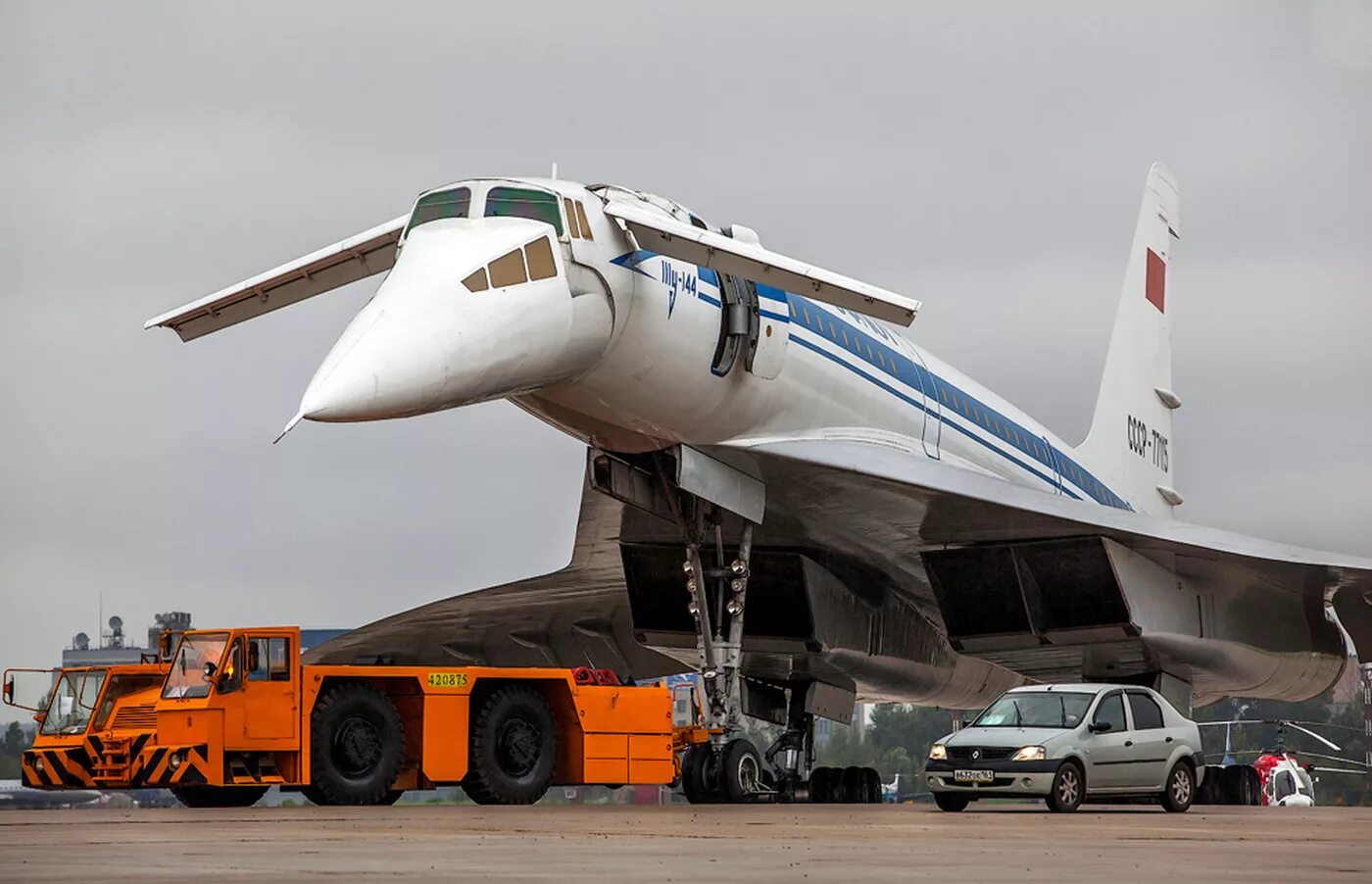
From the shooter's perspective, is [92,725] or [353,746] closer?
[353,746]

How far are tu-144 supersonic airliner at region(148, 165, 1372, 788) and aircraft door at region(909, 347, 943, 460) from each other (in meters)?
0.05

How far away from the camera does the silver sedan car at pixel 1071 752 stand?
41.4 feet

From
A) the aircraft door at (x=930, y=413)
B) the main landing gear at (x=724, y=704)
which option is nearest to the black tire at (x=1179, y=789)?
the main landing gear at (x=724, y=704)

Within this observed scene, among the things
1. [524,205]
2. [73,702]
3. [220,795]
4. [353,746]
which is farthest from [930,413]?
[73,702]

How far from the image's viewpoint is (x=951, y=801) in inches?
514

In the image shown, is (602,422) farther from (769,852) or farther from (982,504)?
(769,852)

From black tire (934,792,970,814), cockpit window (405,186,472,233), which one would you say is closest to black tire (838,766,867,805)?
black tire (934,792,970,814)

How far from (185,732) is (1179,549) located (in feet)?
27.7

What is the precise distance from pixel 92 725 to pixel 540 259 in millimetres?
5135

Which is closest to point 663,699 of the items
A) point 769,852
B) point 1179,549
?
point 1179,549

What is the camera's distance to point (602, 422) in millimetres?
13891

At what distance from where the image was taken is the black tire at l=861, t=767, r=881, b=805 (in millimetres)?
17250

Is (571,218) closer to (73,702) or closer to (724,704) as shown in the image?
(724,704)

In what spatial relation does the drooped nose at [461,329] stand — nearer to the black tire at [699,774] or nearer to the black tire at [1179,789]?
the black tire at [699,774]
